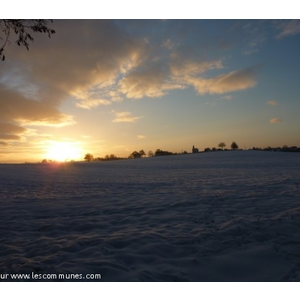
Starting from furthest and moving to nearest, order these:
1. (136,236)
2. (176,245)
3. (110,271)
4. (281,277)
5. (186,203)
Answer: (186,203) → (136,236) → (176,245) → (110,271) → (281,277)

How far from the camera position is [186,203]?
14.4 m

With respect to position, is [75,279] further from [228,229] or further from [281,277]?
[228,229]

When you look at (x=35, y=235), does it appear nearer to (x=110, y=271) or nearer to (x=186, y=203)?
(x=110, y=271)

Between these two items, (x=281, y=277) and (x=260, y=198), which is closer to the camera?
(x=281, y=277)

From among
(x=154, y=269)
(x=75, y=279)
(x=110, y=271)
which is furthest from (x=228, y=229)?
(x=75, y=279)

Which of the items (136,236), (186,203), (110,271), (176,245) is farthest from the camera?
(186,203)

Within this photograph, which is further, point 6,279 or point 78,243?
point 78,243

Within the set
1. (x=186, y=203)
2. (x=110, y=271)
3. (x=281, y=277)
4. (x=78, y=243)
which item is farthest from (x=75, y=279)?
(x=186, y=203)

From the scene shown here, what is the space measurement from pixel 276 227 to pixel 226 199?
216 inches

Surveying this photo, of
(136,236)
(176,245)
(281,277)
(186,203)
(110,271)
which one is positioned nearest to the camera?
(281,277)

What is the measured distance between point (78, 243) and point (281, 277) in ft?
19.6

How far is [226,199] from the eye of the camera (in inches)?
588

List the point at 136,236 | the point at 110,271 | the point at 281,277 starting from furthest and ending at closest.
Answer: the point at 136,236 < the point at 110,271 < the point at 281,277

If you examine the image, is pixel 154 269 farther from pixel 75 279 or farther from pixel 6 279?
pixel 6 279
